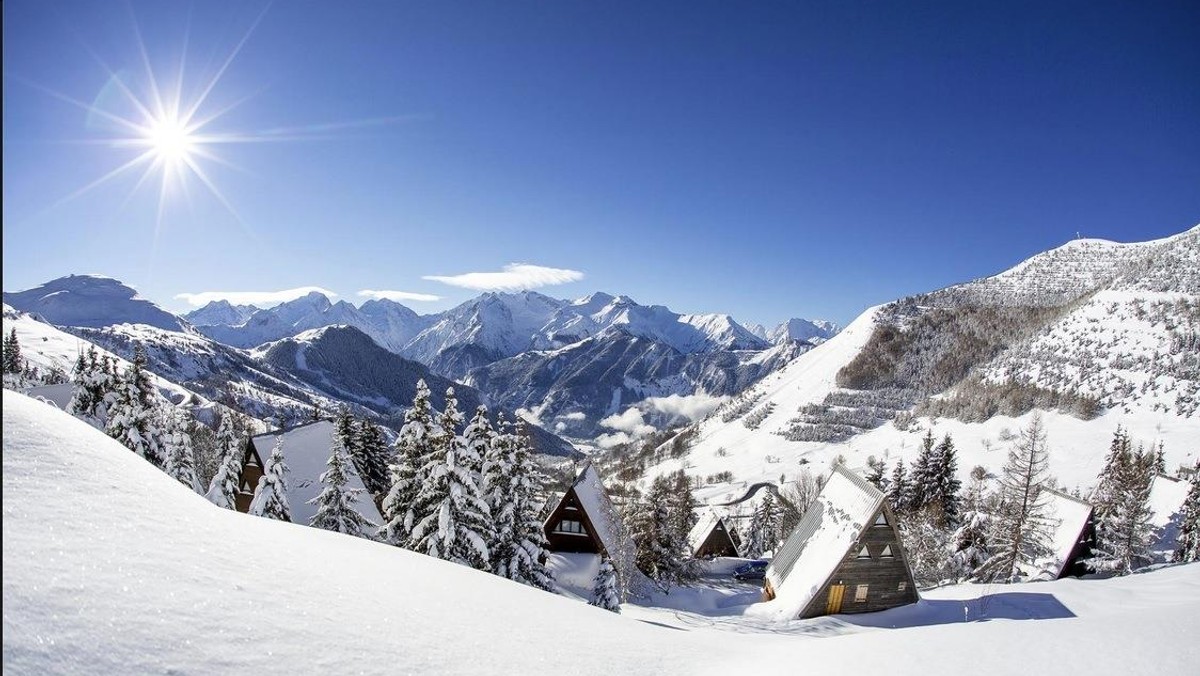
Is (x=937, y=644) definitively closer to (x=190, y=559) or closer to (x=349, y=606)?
(x=349, y=606)

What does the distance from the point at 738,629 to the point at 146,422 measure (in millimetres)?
34955

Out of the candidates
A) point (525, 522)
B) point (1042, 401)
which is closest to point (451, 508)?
point (525, 522)

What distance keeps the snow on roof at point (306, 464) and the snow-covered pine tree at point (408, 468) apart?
14.0 ft

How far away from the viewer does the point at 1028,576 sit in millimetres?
36375

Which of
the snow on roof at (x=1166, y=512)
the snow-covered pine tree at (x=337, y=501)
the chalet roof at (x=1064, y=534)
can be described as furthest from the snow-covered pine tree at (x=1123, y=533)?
the snow-covered pine tree at (x=337, y=501)

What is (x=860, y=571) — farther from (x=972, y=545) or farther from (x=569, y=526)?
(x=569, y=526)

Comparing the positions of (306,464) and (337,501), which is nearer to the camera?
Result: (337,501)

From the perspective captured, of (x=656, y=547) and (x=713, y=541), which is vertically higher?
(x=656, y=547)

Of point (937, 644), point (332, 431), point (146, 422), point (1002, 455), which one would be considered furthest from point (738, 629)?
point (1002, 455)

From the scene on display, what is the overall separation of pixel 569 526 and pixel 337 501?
1636cm

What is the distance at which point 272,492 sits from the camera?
2798cm

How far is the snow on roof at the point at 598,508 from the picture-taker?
1449 inches

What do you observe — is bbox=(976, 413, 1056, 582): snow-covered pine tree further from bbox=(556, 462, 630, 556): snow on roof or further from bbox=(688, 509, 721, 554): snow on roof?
bbox=(688, 509, 721, 554): snow on roof

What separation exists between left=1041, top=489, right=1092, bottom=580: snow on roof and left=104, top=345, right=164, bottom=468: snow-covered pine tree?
179 feet
